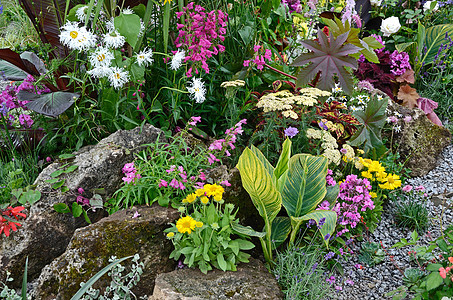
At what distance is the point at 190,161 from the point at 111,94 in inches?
27.4

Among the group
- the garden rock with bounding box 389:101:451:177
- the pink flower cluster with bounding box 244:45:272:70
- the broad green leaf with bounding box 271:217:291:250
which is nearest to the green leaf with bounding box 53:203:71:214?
the broad green leaf with bounding box 271:217:291:250

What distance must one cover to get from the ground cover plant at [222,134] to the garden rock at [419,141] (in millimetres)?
61

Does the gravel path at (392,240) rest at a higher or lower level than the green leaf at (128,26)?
lower

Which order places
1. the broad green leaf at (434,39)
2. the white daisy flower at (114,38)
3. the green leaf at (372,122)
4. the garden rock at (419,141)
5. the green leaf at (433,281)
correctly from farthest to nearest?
the broad green leaf at (434,39) < the garden rock at (419,141) < the green leaf at (372,122) < the white daisy flower at (114,38) < the green leaf at (433,281)

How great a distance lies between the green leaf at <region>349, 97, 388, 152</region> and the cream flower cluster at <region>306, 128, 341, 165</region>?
336 millimetres

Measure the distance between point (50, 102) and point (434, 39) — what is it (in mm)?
3687

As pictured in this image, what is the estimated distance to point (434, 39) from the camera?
4.07 metres

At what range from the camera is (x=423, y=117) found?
11.2ft

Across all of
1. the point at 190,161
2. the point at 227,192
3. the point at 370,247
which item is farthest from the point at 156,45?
the point at 370,247

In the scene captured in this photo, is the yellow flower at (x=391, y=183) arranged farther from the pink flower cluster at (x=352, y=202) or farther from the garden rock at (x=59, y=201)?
the garden rock at (x=59, y=201)

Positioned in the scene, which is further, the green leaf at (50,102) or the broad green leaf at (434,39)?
the broad green leaf at (434,39)

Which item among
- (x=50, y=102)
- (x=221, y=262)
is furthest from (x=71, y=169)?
(x=221, y=262)

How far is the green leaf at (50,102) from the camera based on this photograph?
93.4 inches

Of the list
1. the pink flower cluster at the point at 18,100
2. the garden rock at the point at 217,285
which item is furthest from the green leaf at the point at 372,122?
the pink flower cluster at the point at 18,100
